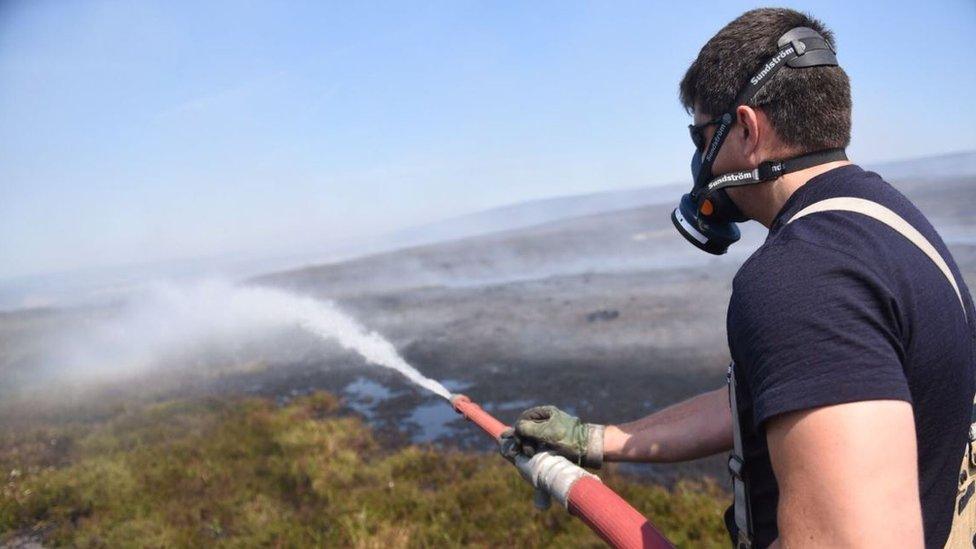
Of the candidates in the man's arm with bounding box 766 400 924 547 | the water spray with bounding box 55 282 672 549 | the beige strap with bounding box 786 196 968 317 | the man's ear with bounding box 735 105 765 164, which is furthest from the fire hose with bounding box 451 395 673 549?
the man's ear with bounding box 735 105 765 164

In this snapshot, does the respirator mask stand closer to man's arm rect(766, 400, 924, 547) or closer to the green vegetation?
man's arm rect(766, 400, 924, 547)

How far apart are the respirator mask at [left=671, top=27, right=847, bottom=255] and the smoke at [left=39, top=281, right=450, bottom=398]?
1370 cm

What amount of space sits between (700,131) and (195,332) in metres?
29.8

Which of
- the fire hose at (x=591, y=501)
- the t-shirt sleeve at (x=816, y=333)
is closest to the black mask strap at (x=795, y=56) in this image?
the t-shirt sleeve at (x=816, y=333)

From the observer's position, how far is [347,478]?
29.3 ft

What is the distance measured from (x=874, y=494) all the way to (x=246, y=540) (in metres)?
7.70

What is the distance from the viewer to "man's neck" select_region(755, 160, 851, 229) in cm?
175

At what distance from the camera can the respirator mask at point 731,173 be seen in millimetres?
1749

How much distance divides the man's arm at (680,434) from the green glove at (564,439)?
0.21 ft

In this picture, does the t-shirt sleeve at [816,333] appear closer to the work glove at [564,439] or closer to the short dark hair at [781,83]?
the short dark hair at [781,83]

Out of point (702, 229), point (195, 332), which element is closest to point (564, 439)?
point (702, 229)

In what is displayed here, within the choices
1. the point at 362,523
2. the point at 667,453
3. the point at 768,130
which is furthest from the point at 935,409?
the point at 362,523

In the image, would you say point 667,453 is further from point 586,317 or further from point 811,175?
point 586,317

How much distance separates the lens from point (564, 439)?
292cm
